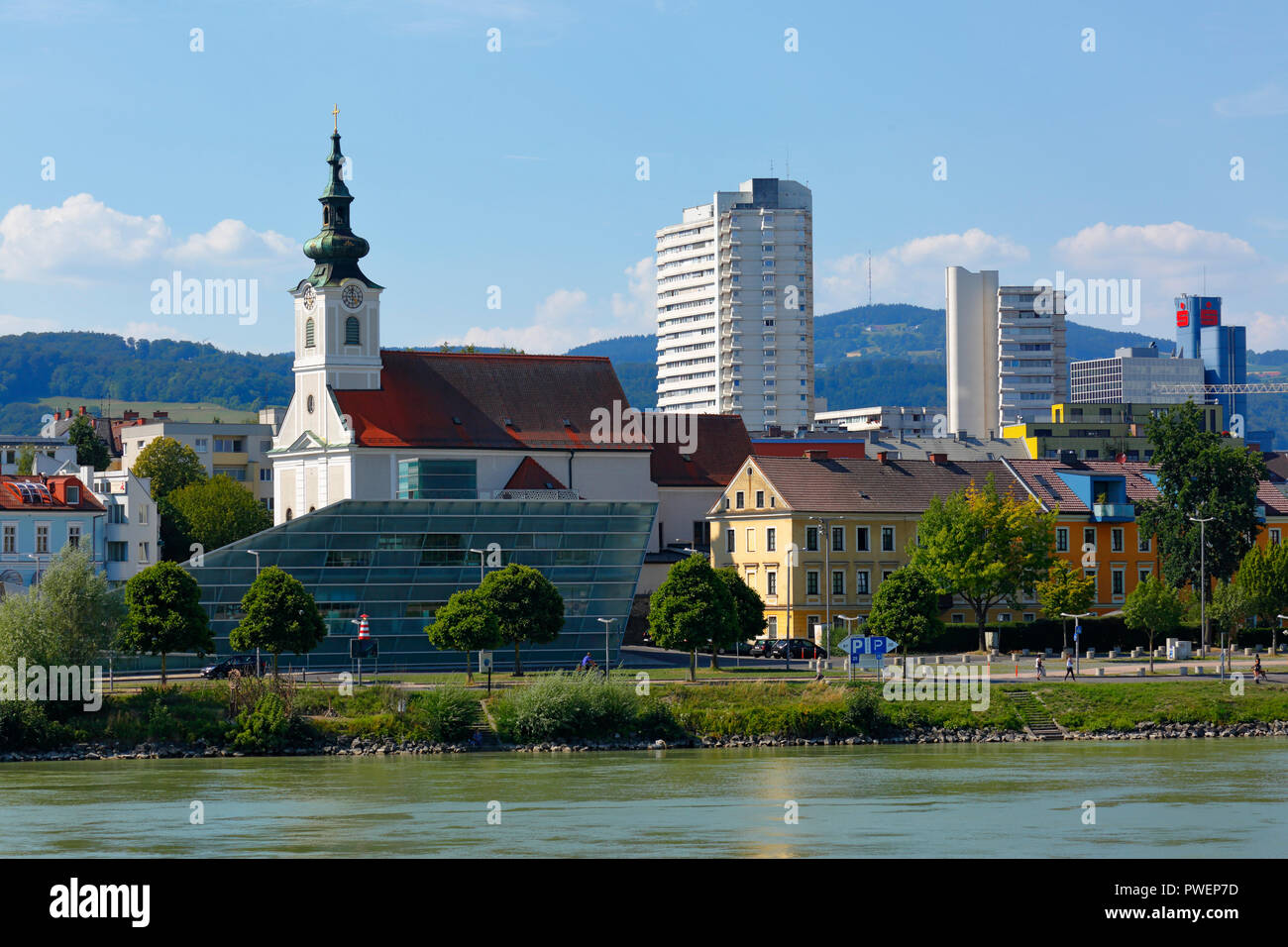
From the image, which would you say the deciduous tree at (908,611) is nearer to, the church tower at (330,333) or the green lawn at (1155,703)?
the green lawn at (1155,703)

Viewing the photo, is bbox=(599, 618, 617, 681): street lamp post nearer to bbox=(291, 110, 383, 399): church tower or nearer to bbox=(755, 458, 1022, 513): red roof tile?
bbox=(755, 458, 1022, 513): red roof tile

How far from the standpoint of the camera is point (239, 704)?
61031 mm

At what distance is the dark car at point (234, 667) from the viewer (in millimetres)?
67312

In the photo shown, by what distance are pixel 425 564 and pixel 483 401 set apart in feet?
67.8

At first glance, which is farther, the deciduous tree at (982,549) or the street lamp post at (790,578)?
the street lamp post at (790,578)

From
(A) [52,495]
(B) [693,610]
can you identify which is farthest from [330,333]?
(B) [693,610]

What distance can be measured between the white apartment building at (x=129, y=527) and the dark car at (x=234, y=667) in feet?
72.4

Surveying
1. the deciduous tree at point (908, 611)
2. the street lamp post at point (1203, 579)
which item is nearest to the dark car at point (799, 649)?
the deciduous tree at point (908, 611)

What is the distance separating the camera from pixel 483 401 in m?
96.5

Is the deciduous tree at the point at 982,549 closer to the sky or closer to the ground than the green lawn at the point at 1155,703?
closer to the sky

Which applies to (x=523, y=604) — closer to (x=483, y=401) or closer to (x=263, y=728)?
(x=263, y=728)

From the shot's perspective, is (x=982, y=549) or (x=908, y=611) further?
(x=982, y=549)

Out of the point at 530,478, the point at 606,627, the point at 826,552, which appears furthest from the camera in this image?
the point at 530,478
